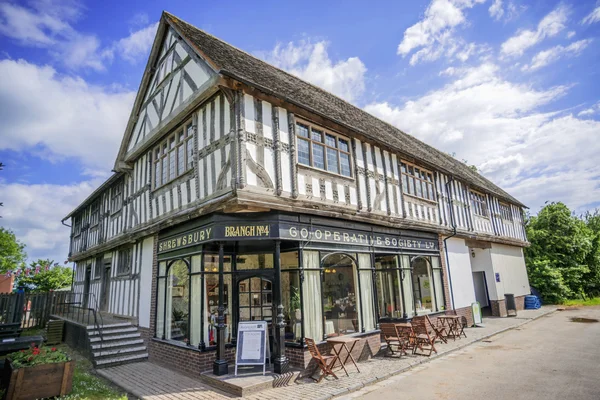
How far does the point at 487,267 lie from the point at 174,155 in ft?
50.9

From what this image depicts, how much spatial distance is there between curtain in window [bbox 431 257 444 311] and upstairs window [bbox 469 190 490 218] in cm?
467

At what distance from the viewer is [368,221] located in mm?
9781

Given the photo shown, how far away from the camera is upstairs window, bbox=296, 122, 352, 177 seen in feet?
28.3

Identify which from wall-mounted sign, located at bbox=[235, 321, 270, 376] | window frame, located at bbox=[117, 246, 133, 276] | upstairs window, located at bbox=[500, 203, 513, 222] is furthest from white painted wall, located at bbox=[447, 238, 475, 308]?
window frame, located at bbox=[117, 246, 133, 276]

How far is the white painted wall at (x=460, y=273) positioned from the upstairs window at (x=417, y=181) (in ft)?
7.98

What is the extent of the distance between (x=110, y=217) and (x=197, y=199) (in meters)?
8.73

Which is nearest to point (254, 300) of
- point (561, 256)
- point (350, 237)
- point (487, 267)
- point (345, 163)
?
point (350, 237)

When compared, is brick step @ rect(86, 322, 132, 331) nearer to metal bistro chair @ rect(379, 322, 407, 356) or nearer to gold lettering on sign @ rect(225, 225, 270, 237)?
gold lettering on sign @ rect(225, 225, 270, 237)

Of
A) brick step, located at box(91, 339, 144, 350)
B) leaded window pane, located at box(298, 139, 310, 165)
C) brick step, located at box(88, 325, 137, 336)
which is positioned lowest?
brick step, located at box(91, 339, 144, 350)

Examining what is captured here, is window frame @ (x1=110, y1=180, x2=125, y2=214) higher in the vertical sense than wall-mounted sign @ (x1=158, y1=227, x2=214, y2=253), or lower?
higher

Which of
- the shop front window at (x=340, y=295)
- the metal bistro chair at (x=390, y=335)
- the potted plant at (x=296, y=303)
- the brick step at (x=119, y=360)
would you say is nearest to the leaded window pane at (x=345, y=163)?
the shop front window at (x=340, y=295)

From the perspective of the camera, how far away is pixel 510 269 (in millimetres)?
18484

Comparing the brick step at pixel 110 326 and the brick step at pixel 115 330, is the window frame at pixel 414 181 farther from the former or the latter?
the brick step at pixel 110 326

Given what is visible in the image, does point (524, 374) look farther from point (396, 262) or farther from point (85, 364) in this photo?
point (85, 364)
